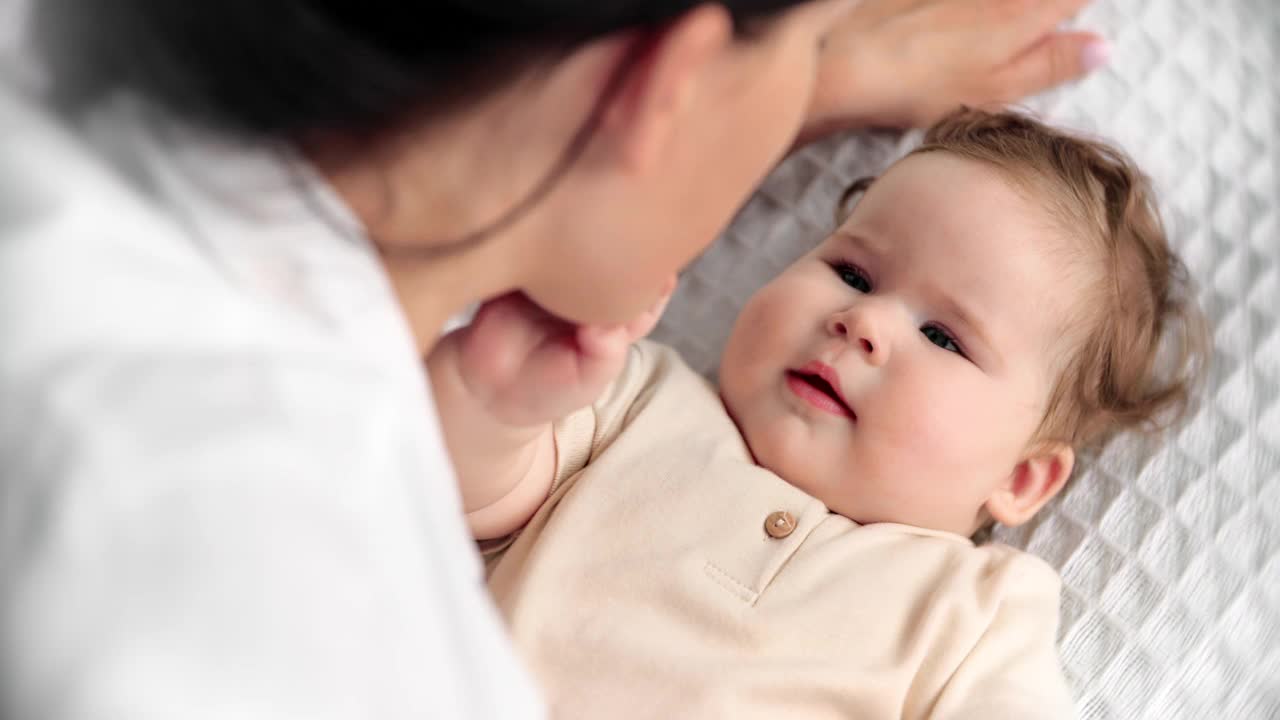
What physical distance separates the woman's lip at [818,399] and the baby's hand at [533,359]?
0.75 ft

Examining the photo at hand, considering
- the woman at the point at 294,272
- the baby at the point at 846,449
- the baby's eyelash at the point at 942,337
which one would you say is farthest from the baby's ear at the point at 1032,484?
the woman at the point at 294,272

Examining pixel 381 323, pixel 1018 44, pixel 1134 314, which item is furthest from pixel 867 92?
pixel 381 323

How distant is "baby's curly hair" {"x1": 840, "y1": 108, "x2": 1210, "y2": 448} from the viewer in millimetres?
1159

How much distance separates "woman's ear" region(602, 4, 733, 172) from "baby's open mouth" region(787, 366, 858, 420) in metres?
0.49

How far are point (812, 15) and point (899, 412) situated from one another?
496 millimetres

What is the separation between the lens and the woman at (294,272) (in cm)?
49

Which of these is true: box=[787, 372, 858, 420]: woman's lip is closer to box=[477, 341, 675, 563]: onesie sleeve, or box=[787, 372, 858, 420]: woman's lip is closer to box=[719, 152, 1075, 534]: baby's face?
box=[719, 152, 1075, 534]: baby's face

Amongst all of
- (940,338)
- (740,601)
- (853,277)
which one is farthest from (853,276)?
(740,601)

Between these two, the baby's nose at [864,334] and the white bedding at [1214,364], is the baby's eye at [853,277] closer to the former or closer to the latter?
the baby's nose at [864,334]

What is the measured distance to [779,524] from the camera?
→ 40.5 inches

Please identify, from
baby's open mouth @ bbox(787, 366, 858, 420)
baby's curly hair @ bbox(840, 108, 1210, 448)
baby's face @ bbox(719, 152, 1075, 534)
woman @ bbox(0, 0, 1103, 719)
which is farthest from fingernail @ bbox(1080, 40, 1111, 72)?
woman @ bbox(0, 0, 1103, 719)

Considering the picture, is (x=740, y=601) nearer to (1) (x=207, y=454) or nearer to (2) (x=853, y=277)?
(2) (x=853, y=277)

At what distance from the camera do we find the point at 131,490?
49 centimetres

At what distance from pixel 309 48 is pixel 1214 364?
110 centimetres
